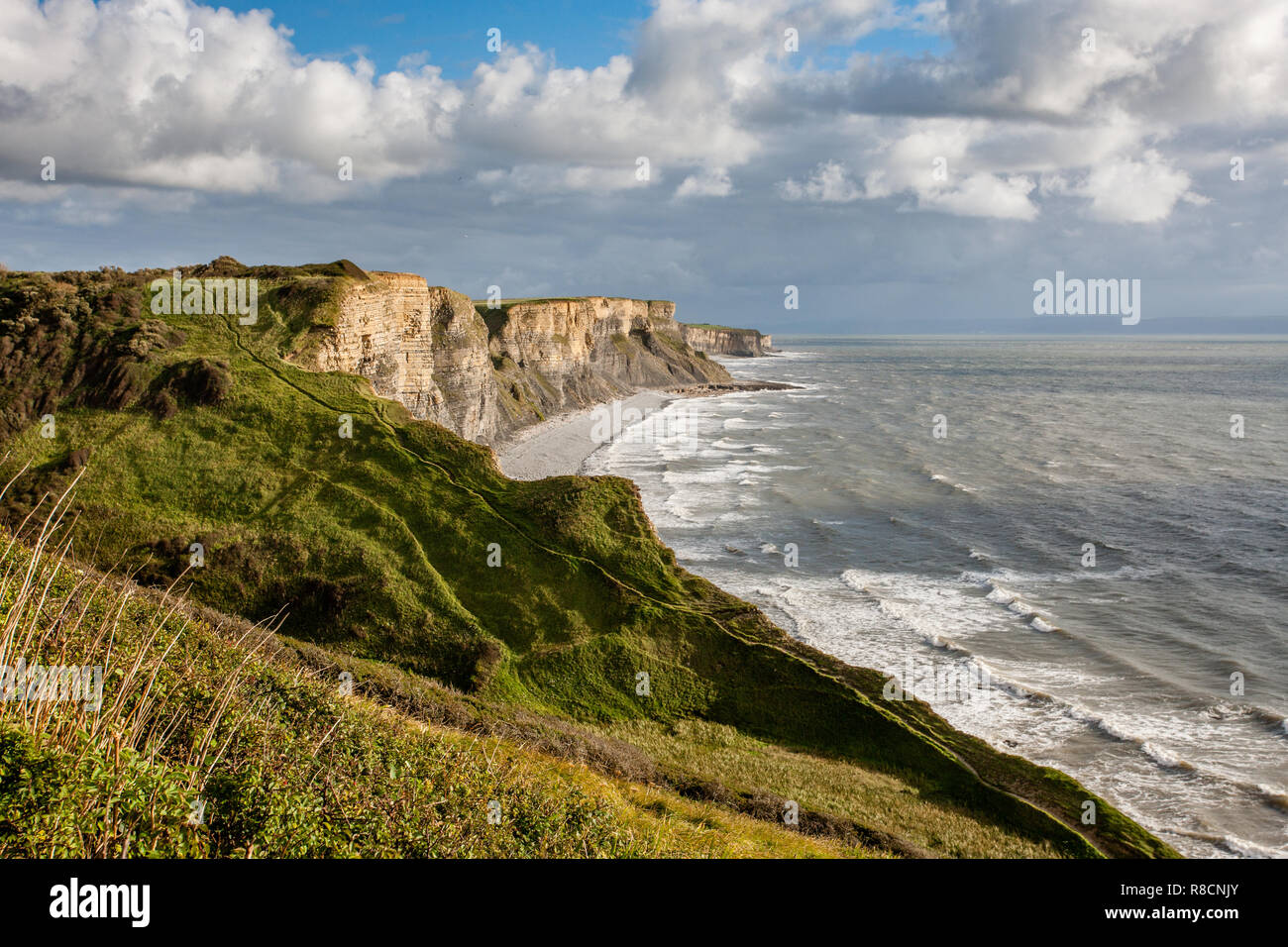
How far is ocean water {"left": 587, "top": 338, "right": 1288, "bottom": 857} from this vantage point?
27.3 meters

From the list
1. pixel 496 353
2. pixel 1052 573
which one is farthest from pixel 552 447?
pixel 1052 573

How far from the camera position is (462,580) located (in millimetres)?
30172

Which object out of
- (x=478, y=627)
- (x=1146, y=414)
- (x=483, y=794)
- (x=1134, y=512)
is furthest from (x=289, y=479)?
(x=1146, y=414)

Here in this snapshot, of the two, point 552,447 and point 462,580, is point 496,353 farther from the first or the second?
point 462,580

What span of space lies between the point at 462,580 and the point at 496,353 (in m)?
76.6

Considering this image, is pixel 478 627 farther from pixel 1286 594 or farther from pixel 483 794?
pixel 1286 594

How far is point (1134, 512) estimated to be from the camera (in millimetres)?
56500

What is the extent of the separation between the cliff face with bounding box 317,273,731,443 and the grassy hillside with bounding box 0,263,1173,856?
32.8 feet

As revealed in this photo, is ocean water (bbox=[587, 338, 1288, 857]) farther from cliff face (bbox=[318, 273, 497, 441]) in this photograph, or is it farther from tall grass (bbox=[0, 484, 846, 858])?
tall grass (bbox=[0, 484, 846, 858])

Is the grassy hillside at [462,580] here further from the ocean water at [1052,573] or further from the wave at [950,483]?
the wave at [950,483]

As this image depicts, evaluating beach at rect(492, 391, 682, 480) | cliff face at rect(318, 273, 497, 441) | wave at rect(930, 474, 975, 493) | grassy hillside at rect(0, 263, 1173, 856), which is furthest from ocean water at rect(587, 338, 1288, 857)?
cliff face at rect(318, 273, 497, 441)

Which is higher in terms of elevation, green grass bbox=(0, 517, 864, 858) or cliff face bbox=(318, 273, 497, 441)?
cliff face bbox=(318, 273, 497, 441)

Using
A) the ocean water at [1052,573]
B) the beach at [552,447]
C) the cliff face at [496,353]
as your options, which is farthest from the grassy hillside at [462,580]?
the beach at [552,447]

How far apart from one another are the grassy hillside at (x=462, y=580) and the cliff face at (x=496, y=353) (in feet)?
32.8
